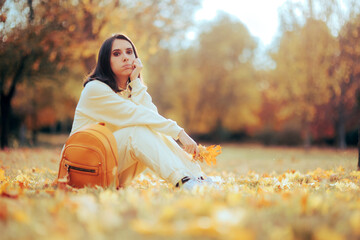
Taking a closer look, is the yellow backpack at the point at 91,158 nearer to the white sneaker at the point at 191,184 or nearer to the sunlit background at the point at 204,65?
the white sneaker at the point at 191,184

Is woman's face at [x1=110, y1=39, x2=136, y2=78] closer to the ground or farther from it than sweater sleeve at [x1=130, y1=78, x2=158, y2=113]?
farther from it

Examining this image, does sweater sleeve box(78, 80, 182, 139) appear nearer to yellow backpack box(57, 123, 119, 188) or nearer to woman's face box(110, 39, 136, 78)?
yellow backpack box(57, 123, 119, 188)

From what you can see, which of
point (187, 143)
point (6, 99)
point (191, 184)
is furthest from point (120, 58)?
point (6, 99)

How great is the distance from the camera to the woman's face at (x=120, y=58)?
9.91ft

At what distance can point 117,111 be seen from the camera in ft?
8.53

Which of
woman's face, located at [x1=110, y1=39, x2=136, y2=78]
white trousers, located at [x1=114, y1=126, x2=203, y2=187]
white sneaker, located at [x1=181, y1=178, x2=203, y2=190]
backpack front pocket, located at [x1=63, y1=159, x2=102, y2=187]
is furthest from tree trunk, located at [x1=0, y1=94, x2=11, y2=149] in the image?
white sneaker, located at [x1=181, y1=178, x2=203, y2=190]

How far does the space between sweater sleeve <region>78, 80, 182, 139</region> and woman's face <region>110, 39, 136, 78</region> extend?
16.0 inches

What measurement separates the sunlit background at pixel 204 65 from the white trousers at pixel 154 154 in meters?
3.19

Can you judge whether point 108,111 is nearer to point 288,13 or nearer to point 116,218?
point 116,218

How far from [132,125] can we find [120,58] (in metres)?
0.86

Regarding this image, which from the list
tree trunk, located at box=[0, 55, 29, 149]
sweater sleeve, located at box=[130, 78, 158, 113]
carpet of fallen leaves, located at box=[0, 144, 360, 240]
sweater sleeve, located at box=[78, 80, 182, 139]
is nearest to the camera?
carpet of fallen leaves, located at box=[0, 144, 360, 240]

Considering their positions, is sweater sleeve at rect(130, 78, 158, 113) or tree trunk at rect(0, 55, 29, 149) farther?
tree trunk at rect(0, 55, 29, 149)

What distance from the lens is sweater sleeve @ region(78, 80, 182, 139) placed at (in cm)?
252

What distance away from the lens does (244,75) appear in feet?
61.7
